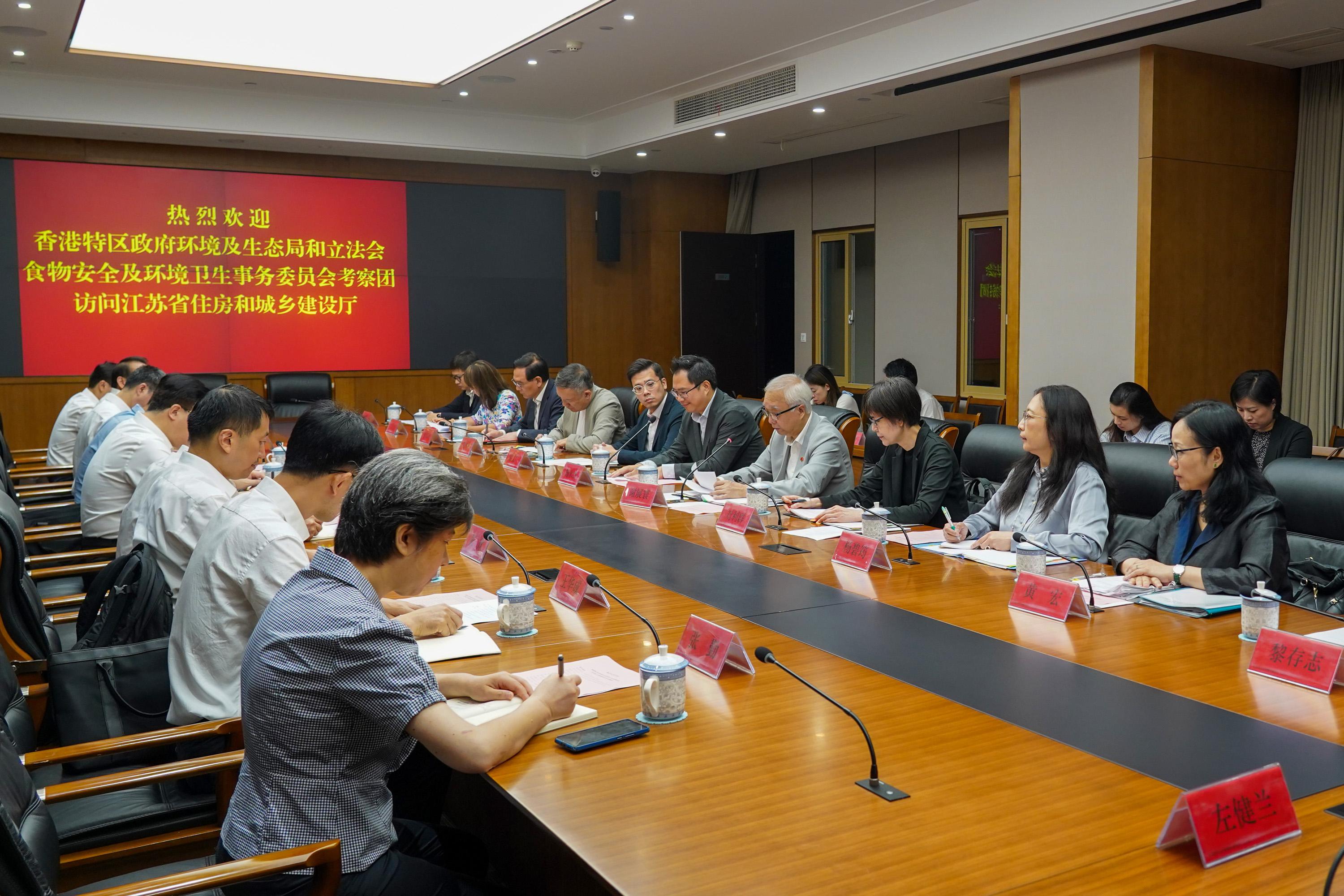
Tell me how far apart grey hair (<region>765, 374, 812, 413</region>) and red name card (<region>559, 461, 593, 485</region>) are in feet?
3.39

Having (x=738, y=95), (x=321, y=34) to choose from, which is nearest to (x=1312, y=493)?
(x=738, y=95)

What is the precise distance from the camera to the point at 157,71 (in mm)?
8172

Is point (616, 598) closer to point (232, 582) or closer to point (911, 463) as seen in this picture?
point (232, 582)

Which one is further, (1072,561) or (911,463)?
(911,463)

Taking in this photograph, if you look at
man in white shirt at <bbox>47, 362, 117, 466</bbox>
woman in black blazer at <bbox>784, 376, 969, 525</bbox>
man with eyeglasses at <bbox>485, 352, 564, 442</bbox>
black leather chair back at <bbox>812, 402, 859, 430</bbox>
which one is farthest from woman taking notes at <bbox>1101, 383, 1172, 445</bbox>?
man in white shirt at <bbox>47, 362, 117, 466</bbox>

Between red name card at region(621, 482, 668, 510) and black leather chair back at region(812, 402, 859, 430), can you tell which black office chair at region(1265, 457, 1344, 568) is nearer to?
red name card at region(621, 482, 668, 510)

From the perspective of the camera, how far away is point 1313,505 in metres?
A: 3.26

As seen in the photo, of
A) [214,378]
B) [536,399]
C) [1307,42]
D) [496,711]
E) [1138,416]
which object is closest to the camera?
[496,711]

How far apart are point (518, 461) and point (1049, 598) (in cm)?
359

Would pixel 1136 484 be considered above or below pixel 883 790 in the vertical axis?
above

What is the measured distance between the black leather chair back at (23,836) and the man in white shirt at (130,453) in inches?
97.1

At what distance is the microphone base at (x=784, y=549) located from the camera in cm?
338

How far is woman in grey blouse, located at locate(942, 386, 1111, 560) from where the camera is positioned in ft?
10.8

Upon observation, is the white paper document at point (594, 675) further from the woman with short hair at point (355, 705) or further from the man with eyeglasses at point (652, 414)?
the man with eyeglasses at point (652, 414)
